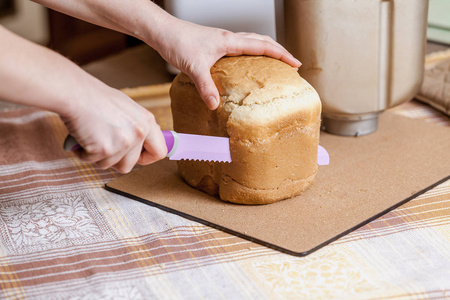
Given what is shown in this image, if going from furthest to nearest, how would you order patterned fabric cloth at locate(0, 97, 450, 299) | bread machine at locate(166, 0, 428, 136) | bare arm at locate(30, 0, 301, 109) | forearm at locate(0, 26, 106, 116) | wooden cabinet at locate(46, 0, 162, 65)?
wooden cabinet at locate(46, 0, 162, 65) → bread machine at locate(166, 0, 428, 136) → bare arm at locate(30, 0, 301, 109) → patterned fabric cloth at locate(0, 97, 450, 299) → forearm at locate(0, 26, 106, 116)

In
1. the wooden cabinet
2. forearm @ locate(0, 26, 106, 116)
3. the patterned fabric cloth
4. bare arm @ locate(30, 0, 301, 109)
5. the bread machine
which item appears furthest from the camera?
the wooden cabinet

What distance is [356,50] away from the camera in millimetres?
1469

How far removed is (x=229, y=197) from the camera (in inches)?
48.3

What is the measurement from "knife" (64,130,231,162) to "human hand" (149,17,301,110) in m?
0.13

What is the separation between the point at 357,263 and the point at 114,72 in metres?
1.51

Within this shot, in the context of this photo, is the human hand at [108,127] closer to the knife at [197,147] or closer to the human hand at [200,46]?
the knife at [197,147]

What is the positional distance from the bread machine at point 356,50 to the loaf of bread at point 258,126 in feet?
0.90

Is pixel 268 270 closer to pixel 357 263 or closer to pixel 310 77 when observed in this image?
pixel 357 263

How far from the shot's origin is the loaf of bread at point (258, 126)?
1.15 metres

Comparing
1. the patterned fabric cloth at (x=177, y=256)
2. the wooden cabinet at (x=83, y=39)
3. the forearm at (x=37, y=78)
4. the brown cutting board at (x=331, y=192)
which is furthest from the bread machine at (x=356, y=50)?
the wooden cabinet at (x=83, y=39)

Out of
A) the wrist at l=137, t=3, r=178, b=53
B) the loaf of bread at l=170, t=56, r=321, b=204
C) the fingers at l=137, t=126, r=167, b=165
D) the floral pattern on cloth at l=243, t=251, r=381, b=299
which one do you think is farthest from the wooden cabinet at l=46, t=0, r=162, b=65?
the floral pattern on cloth at l=243, t=251, r=381, b=299

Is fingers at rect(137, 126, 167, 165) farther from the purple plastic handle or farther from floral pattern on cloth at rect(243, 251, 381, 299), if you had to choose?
floral pattern on cloth at rect(243, 251, 381, 299)

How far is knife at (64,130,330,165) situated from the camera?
1113 mm

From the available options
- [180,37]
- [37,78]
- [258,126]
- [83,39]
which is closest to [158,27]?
[180,37]
